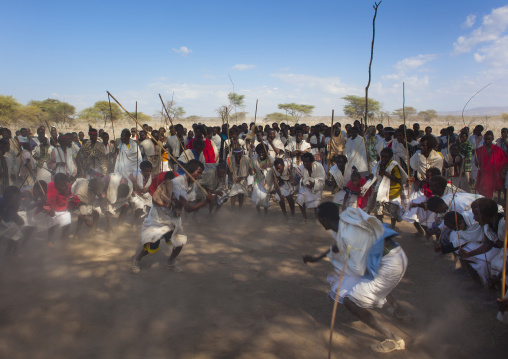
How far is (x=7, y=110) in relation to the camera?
26.0 metres

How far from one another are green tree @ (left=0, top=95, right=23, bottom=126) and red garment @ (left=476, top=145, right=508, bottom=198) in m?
29.5

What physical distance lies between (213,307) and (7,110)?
95.8ft

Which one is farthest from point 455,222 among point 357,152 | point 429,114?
point 429,114

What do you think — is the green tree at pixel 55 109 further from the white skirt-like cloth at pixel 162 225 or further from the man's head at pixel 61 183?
the white skirt-like cloth at pixel 162 225

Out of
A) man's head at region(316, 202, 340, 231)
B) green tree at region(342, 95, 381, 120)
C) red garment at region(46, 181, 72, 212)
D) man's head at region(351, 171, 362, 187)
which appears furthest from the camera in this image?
green tree at region(342, 95, 381, 120)

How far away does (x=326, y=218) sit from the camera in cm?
323

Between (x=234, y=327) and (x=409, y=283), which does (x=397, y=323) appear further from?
(x=234, y=327)

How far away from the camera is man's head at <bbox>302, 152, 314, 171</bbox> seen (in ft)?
22.9

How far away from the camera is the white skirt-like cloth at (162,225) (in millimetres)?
4637

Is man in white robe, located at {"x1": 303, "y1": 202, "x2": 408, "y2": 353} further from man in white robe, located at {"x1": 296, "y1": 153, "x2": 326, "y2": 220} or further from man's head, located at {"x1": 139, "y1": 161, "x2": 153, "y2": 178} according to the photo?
man's head, located at {"x1": 139, "y1": 161, "x2": 153, "y2": 178}

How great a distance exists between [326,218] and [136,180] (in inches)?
179

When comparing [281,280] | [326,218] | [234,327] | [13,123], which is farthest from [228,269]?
[13,123]

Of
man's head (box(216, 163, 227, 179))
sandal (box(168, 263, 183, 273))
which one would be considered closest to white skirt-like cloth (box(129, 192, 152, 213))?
man's head (box(216, 163, 227, 179))

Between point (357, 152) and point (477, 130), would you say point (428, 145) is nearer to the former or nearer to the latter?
point (357, 152)
